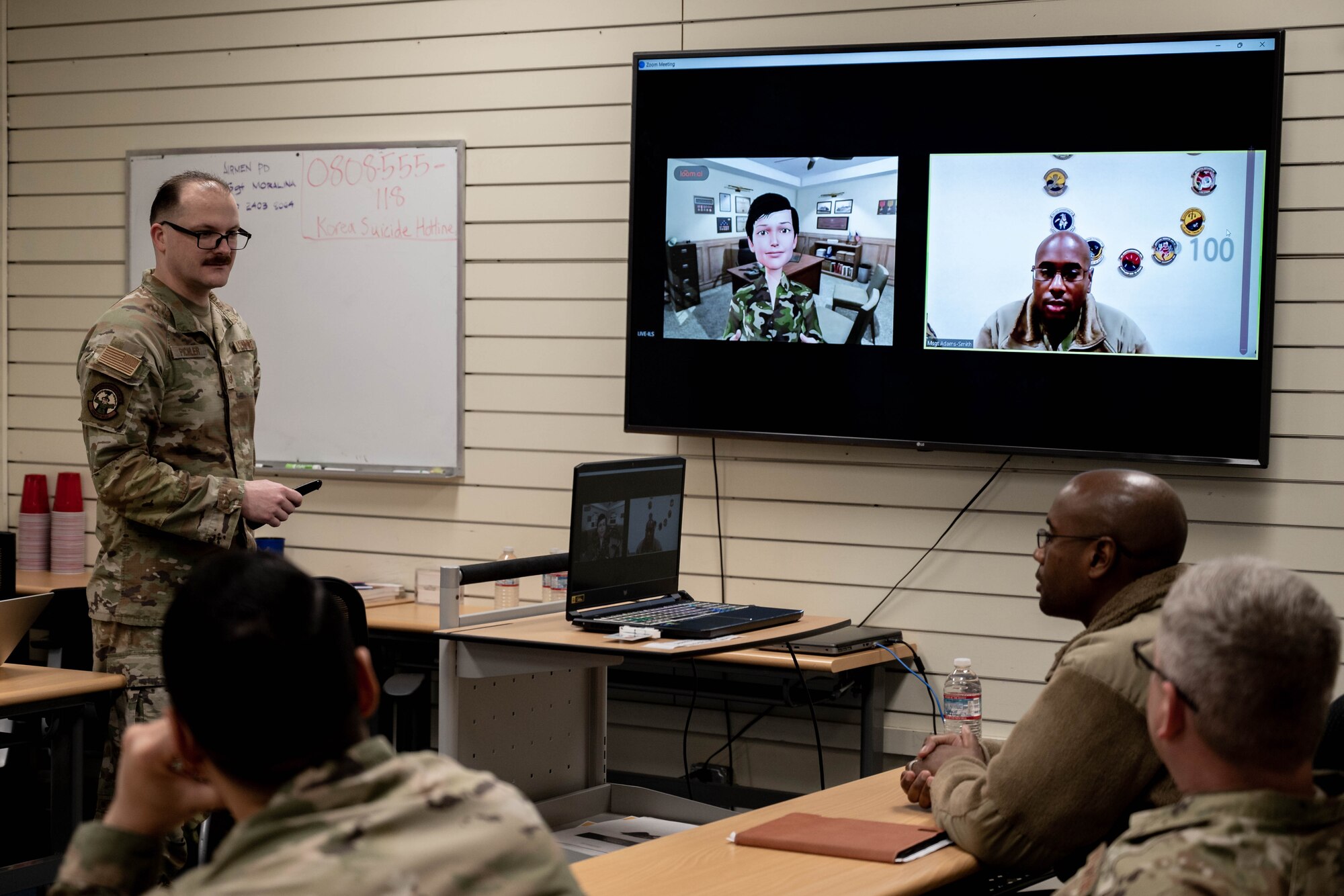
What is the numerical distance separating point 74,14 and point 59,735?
333 centimetres

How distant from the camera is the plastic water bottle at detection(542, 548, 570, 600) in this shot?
4.30m

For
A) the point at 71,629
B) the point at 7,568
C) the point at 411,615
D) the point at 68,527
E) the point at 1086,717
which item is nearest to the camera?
the point at 1086,717

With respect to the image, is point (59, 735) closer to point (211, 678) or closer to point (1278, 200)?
point (211, 678)

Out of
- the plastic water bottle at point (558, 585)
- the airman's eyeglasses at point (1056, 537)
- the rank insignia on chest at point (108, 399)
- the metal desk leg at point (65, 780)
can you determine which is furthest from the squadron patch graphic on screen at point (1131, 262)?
the metal desk leg at point (65, 780)

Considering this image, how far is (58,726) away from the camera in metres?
3.38

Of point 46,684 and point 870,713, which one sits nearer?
point 46,684

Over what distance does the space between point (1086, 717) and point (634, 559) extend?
1.38 m

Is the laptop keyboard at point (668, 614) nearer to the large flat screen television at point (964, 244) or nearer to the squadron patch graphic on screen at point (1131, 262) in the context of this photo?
the large flat screen television at point (964, 244)

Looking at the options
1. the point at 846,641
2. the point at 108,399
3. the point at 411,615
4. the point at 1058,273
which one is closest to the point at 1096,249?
the point at 1058,273

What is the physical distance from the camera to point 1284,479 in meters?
3.95

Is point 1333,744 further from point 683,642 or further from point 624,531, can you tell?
point 624,531

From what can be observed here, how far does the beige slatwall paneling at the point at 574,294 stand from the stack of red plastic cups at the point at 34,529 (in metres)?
0.18

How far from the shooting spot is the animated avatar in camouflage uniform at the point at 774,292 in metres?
4.36

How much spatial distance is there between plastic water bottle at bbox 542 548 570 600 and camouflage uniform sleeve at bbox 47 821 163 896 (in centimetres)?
291
